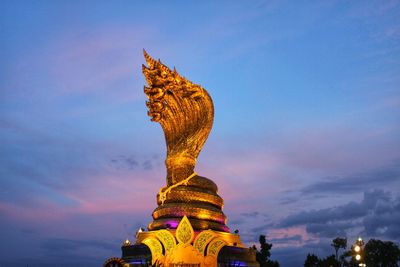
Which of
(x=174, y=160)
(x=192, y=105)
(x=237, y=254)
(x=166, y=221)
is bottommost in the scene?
(x=237, y=254)

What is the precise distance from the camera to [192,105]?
1239 inches

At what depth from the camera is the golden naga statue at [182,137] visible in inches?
1138

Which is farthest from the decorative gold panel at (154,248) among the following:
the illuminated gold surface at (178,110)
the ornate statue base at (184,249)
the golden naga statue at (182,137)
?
the illuminated gold surface at (178,110)

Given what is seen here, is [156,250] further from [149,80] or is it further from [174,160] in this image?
[149,80]

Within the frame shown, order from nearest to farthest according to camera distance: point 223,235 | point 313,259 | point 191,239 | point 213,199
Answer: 1. point 191,239
2. point 223,235
3. point 213,199
4. point 313,259

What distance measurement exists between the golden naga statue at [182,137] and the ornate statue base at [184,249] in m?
1.45

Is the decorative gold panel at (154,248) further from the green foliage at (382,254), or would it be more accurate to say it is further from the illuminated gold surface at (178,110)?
the green foliage at (382,254)

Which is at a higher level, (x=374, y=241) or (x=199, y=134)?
(x=199, y=134)

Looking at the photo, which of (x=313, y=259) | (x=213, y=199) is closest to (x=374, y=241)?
(x=313, y=259)

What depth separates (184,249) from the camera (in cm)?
2569

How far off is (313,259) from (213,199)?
1195 inches

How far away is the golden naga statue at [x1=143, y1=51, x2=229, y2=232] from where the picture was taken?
28.9 meters

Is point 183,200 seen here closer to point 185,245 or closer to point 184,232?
point 184,232

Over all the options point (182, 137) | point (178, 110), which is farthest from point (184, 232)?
point (178, 110)
